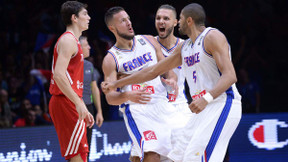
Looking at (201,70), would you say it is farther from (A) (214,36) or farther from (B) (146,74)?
(B) (146,74)

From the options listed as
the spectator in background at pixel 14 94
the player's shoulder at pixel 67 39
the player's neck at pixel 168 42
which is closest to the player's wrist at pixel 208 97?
the player's shoulder at pixel 67 39

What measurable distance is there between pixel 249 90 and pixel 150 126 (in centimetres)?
493

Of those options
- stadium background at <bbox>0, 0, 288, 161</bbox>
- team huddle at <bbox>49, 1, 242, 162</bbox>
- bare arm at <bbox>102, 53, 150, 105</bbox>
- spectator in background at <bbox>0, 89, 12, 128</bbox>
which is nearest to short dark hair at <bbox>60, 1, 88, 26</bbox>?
team huddle at <bbox>49, 1, 242, 162</bbox>

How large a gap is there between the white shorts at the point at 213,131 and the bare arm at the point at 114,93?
3.22ft

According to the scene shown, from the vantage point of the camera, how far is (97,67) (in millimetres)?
8906

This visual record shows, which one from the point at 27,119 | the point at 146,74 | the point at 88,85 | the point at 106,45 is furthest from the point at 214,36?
the point at 106,45

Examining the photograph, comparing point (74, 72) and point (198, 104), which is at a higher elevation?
point (74, 72)

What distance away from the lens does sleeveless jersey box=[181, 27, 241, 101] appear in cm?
391

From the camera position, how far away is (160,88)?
5066 mm

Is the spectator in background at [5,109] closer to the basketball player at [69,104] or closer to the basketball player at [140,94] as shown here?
the basketball player at [140,94]

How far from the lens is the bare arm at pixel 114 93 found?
186 inches

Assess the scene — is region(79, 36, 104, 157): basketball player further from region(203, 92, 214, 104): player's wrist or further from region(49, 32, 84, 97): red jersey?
region(203, 92, 214, 104): player's wrist

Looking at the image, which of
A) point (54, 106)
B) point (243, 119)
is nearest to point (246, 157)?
point (243, 119)

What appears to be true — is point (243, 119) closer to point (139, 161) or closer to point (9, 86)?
point (139, 161)
